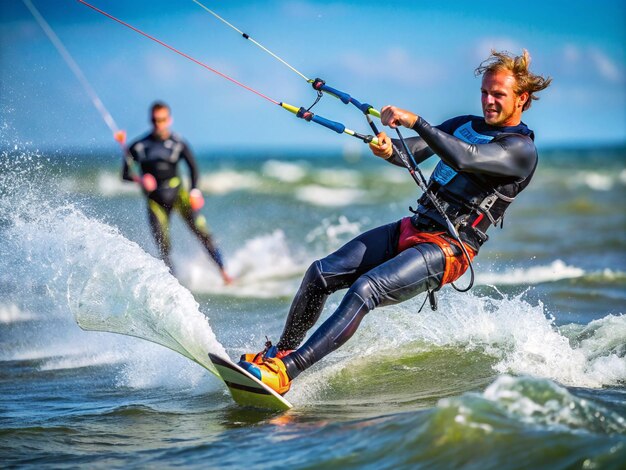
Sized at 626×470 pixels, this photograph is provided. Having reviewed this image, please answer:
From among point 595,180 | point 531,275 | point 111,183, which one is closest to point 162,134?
point 531,275

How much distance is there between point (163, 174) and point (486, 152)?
6571 millimetres

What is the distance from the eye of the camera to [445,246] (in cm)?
549

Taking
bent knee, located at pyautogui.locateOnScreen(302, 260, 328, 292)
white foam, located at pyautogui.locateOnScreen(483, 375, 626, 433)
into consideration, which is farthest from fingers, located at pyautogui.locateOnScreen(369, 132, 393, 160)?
white foam, located at pyautogui.locateOnScreen(483, 375, 626, 433)

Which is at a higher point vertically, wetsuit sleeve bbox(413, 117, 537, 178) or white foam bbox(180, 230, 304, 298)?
white foam bbox(180, 230, 304, 298)

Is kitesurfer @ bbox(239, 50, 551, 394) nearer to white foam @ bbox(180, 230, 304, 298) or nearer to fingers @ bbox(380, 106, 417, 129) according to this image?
fingers @ bbox(380, 106, 417, 129)

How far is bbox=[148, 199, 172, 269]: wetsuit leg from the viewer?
432 inches

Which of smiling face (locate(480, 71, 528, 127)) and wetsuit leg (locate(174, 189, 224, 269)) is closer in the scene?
smiling face (locate(480, 71, 528, 127))

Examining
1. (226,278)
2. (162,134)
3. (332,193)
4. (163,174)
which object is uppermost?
(332,193)

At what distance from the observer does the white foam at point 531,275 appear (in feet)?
35.0

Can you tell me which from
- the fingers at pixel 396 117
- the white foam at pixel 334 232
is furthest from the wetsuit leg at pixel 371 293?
the white foam at pixel 334 232

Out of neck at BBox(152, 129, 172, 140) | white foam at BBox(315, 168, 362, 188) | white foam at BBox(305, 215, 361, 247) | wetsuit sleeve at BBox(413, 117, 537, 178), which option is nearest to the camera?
wetsuit sleeve at BBox(413, 117, 537, 178)

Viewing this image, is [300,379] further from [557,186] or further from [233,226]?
[557,186]

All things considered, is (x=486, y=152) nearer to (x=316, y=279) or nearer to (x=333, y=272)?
(x=333, y=272)

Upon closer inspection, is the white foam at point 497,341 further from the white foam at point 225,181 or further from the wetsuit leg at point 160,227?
the white foam at point 225,181
